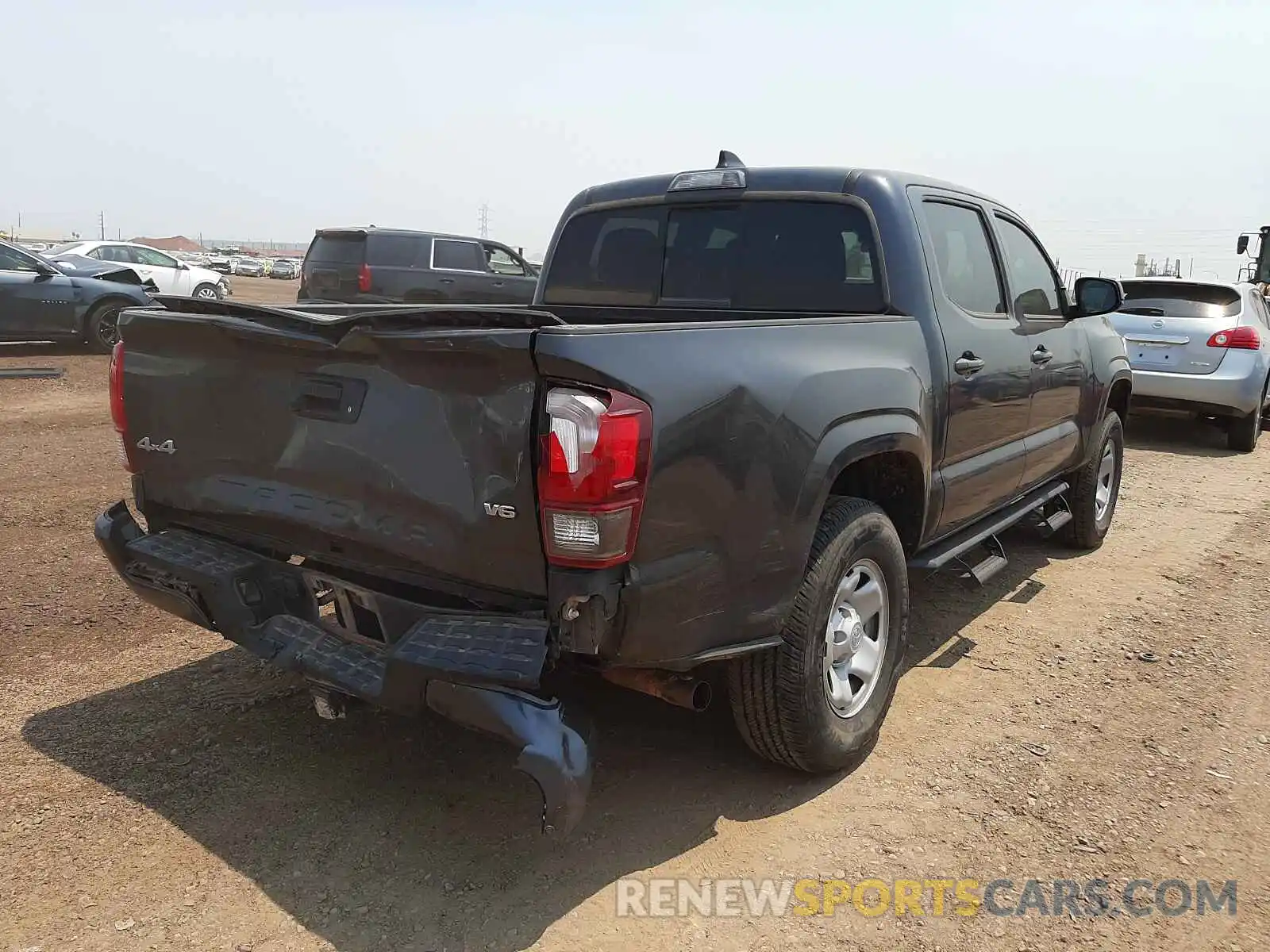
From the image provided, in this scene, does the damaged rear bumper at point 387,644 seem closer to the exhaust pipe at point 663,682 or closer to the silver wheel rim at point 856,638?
the exhaust pipe at point 663,682

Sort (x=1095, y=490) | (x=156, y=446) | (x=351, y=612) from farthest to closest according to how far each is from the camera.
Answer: (x=1095, y=490), (x=156, y=446), (x=351, y=612)

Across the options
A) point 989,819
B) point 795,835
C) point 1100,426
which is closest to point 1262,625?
point 1100,426

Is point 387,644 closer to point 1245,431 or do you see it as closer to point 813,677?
point 813,677

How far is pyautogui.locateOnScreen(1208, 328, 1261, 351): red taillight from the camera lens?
9570 mm

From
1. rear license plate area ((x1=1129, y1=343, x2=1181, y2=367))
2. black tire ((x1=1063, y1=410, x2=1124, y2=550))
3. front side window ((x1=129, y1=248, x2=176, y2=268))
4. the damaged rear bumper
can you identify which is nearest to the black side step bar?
black tire ((x1=1063, y1=410, x2=1124, y2=550))

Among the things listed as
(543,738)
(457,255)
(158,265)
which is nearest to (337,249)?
(457,255)

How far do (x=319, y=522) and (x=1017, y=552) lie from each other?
4.67 meters

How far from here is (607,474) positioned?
7.73 ft

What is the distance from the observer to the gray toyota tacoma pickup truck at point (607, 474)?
2.42 m

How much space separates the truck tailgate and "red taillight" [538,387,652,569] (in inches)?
2.5

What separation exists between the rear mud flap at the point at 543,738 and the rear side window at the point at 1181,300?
938 cm

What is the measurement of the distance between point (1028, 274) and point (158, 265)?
20.7m

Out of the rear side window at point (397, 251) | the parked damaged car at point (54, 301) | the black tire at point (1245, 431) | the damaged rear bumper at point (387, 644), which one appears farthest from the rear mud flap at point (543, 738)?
the rear side window at point (397, 251)

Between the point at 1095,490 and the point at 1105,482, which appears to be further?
the point at 1105,482
